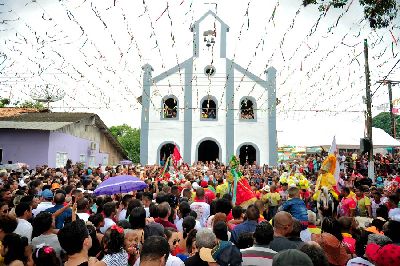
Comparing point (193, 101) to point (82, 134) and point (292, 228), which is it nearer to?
point (82, 134)

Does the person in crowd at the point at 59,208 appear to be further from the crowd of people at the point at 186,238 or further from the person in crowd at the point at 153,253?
the person in crowd at the point at 153,253

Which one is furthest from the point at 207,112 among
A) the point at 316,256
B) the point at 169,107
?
the point at 316,256

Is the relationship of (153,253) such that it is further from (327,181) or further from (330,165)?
(330,165)

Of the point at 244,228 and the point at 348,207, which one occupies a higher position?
the point at 244,228

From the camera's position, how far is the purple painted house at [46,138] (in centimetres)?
2000

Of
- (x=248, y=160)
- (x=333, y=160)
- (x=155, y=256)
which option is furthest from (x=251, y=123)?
(x=155, y=256)

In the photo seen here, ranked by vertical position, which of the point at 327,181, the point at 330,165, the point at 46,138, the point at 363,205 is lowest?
the point at 363,205

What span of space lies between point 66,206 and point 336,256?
386cm

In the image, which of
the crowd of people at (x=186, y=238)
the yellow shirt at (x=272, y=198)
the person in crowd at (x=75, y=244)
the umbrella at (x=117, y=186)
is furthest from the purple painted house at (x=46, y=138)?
the person in crowd at (x=75, y=244)

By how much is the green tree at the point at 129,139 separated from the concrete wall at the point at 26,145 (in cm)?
5088

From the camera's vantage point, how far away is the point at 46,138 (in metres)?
20.1

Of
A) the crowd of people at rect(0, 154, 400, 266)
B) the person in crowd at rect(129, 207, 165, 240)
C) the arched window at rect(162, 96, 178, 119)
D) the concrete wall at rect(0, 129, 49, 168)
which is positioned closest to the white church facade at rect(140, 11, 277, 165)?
the arched window at rect(162, 96, 178, 119)

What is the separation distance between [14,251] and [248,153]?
78.0ft

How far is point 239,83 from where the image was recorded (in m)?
26.5
